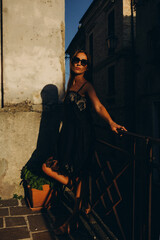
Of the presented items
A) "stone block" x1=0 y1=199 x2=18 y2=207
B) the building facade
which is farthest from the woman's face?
the building facade

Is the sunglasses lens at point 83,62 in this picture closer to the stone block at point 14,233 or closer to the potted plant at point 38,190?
the potted plant at point 38,190

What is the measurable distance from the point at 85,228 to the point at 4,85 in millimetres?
2371

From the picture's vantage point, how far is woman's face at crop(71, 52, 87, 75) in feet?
9.43

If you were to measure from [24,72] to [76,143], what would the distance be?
165cm

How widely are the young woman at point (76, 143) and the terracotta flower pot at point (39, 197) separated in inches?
25.5

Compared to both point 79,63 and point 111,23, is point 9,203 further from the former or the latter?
point 111,23

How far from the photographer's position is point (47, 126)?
12.3 feet

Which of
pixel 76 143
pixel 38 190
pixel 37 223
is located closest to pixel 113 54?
pixel 38 190

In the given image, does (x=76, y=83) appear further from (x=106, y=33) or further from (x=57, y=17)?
(x=106, y=33)

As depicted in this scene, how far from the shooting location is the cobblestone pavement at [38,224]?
2543 mm

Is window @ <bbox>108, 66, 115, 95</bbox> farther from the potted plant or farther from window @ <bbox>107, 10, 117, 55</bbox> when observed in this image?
the potted plant

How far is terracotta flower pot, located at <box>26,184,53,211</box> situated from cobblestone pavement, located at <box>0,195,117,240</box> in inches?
3.2

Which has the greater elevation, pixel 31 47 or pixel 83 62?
pixel 31 47

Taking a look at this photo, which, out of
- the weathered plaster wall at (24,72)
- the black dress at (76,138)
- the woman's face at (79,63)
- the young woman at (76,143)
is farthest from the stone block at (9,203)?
the woman's face at (79,63)
